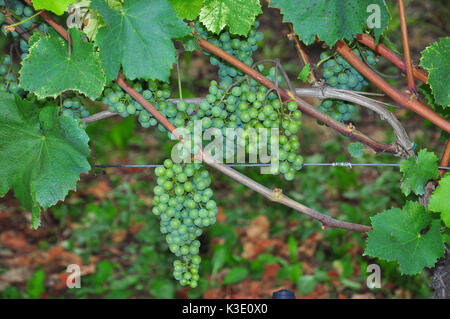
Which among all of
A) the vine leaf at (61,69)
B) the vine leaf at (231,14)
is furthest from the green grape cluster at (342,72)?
the vine leaf at (61,69)

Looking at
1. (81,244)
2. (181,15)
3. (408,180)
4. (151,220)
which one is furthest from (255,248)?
(181,15)

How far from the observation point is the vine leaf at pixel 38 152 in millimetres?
1112

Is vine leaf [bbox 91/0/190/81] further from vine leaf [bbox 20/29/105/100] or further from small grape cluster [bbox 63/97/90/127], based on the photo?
small grape cluster [bbox 63/97/90/127]

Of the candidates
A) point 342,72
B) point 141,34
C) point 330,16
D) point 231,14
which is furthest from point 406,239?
point 141,34

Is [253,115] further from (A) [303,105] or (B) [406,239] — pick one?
(B) [406,239]

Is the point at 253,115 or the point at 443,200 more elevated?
the point at 253,115

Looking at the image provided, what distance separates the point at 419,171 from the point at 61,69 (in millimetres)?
919

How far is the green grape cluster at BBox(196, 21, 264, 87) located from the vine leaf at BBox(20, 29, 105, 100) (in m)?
0.31

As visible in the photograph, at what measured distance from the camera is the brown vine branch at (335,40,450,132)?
122 cm

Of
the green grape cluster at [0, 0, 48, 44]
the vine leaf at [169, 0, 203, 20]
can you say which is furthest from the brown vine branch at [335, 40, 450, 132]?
the green grape cluster at [0, 0, 48, 44]

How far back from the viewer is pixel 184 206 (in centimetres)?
125

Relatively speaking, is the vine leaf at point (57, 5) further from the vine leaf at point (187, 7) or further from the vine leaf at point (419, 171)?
the vine leaf at point (419, 171)

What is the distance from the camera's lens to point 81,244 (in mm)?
2748

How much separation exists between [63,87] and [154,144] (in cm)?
247
